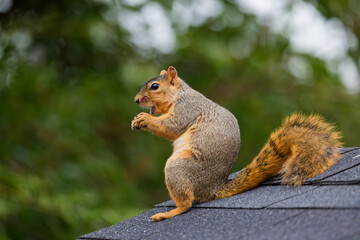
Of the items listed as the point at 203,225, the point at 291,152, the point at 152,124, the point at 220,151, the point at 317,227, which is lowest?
the point at 317,227

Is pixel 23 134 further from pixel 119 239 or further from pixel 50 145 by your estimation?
pixel 119 239

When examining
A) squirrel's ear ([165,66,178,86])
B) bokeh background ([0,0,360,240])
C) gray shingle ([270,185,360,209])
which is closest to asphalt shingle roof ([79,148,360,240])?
gray shingle ([270,185,360,209])

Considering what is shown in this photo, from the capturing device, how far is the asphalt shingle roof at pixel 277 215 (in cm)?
136

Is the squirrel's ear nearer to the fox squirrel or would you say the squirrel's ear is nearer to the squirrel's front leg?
the fox squirrel

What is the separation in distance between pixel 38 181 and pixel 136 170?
274cm

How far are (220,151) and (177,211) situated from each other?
1.15ft

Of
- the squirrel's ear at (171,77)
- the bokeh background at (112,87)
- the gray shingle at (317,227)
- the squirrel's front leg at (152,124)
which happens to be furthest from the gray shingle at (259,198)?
the bokeh background at (112,87)

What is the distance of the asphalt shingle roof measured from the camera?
4.47ft

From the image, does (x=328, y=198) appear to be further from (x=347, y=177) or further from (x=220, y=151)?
(x=220, y=151)

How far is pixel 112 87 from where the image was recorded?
559 cm

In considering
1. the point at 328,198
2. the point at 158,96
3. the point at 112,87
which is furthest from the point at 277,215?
the point at 112,87

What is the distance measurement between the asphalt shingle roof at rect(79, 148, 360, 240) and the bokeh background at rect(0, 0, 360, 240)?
2226 millimetres

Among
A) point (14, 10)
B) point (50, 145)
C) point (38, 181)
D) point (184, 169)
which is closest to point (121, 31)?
point (14, 10)

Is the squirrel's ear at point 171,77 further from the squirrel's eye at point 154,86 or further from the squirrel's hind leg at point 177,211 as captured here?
the squirrel's hind leg at point 177,211
